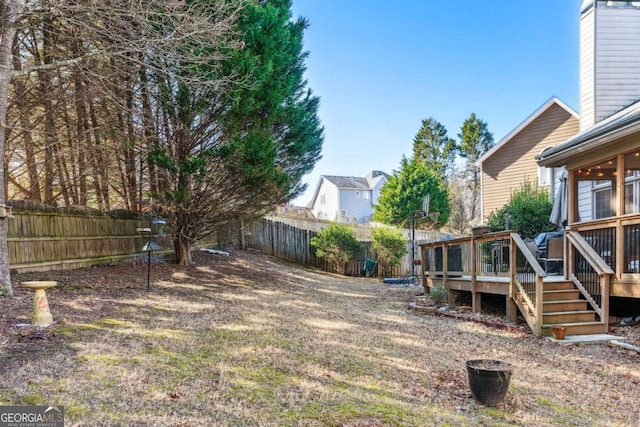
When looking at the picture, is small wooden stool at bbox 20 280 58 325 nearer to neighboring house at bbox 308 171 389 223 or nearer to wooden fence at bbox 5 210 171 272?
wooden fence at bbox 5 210 171 272

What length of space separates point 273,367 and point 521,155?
14900 mm

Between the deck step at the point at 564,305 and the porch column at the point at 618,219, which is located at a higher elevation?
the porch column at the point at 618,219

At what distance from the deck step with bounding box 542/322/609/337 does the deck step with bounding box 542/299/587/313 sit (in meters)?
0.31

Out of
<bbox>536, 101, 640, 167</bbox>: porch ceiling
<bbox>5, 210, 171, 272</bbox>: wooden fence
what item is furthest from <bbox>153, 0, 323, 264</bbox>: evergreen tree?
<bbox>536, 101, 640, 167</bbox>: porch ceiling

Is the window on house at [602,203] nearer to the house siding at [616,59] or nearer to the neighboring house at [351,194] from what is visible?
the house siding at [616,59]

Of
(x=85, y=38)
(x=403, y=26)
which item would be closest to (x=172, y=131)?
(x=85, y=38)

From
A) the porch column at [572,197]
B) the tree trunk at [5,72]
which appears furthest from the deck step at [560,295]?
the tree trunk at [5,72]

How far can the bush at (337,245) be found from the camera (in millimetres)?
15773

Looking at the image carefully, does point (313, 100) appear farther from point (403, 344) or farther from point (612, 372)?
point (612, 372)

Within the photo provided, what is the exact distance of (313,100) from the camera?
12172mm

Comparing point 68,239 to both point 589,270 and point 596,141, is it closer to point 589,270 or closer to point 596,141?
point 589,270

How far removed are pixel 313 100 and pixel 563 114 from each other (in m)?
8.91

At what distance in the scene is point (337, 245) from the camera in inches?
621

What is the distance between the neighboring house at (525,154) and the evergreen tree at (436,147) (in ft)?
61.5
